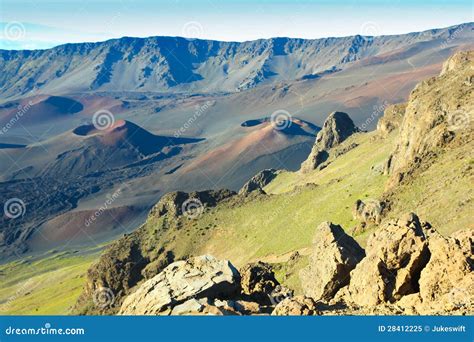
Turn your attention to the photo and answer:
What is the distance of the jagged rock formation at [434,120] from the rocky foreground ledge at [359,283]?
79.0 ft

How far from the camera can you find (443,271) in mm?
23172

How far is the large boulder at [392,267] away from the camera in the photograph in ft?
83.6

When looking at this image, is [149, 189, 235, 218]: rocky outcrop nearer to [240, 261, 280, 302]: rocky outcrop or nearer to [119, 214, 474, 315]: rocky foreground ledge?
[240, 261, 280, 302]: rocky outcrop

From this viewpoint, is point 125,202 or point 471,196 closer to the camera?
point 471,196

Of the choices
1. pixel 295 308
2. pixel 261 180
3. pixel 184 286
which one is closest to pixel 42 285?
pixel 261 180

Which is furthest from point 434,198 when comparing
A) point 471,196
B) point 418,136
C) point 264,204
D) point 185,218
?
point 185,218

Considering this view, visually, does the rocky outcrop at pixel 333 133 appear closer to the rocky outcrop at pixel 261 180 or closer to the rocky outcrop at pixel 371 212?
the rocky outcrop at pixel 261 180

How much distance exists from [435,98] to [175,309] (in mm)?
44639

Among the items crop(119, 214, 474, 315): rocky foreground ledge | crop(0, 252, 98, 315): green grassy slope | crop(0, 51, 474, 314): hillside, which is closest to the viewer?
crop(119, 214, 474, 315): rocky foreground ledge

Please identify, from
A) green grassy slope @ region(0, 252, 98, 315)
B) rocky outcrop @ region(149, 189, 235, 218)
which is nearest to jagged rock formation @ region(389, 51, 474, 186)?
rocky outcrop @ region(149, 189, 235, 218)

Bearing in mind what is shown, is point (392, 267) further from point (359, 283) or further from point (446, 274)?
point (446, 274)

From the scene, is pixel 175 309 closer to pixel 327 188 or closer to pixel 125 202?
pixel 327 188

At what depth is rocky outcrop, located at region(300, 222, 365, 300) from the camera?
3122 centimetres

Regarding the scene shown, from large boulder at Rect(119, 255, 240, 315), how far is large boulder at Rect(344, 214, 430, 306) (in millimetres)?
5978
